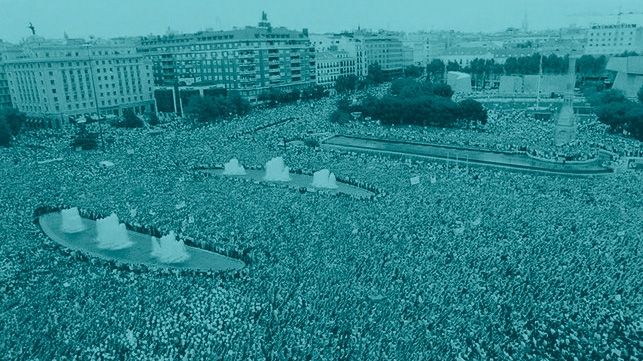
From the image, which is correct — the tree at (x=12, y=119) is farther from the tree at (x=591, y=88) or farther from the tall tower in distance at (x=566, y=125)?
the tree at (x=591, y=88)

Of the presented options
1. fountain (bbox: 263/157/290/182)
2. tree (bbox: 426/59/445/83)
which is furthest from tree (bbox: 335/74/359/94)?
fountain (bbox: 263/157/290/182)

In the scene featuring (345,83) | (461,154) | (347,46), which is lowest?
(461,154)

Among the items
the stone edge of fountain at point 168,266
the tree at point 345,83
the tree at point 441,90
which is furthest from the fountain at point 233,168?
the tree at point 345,83

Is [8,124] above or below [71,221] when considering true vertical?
above

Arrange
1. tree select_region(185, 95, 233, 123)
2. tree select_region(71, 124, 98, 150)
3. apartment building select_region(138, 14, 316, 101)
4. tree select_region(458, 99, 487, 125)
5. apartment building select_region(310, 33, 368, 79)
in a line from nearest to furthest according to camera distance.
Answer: tree select_region(71, 124, 98, 150)
tree select_region(458, 99, 487, 125)
tree select_region(185, 95, 233, 123)
apartment building select_region(138, 14, 316, 101)
apartment building select_region(310, 33, 368, 79)

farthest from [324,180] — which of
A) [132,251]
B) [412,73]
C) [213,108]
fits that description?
[412,73]

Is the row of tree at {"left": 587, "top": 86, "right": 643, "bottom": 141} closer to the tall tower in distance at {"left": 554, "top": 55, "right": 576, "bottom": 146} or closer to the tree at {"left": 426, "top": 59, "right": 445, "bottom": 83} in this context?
the tall tower in distance at {"left": 554, "top": 55, "right": 576, "bottom": 146}

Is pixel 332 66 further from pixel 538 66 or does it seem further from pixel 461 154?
pixel 461 154

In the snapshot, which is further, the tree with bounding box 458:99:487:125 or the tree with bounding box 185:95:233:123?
the tree with bounding box 185:95:233:123
